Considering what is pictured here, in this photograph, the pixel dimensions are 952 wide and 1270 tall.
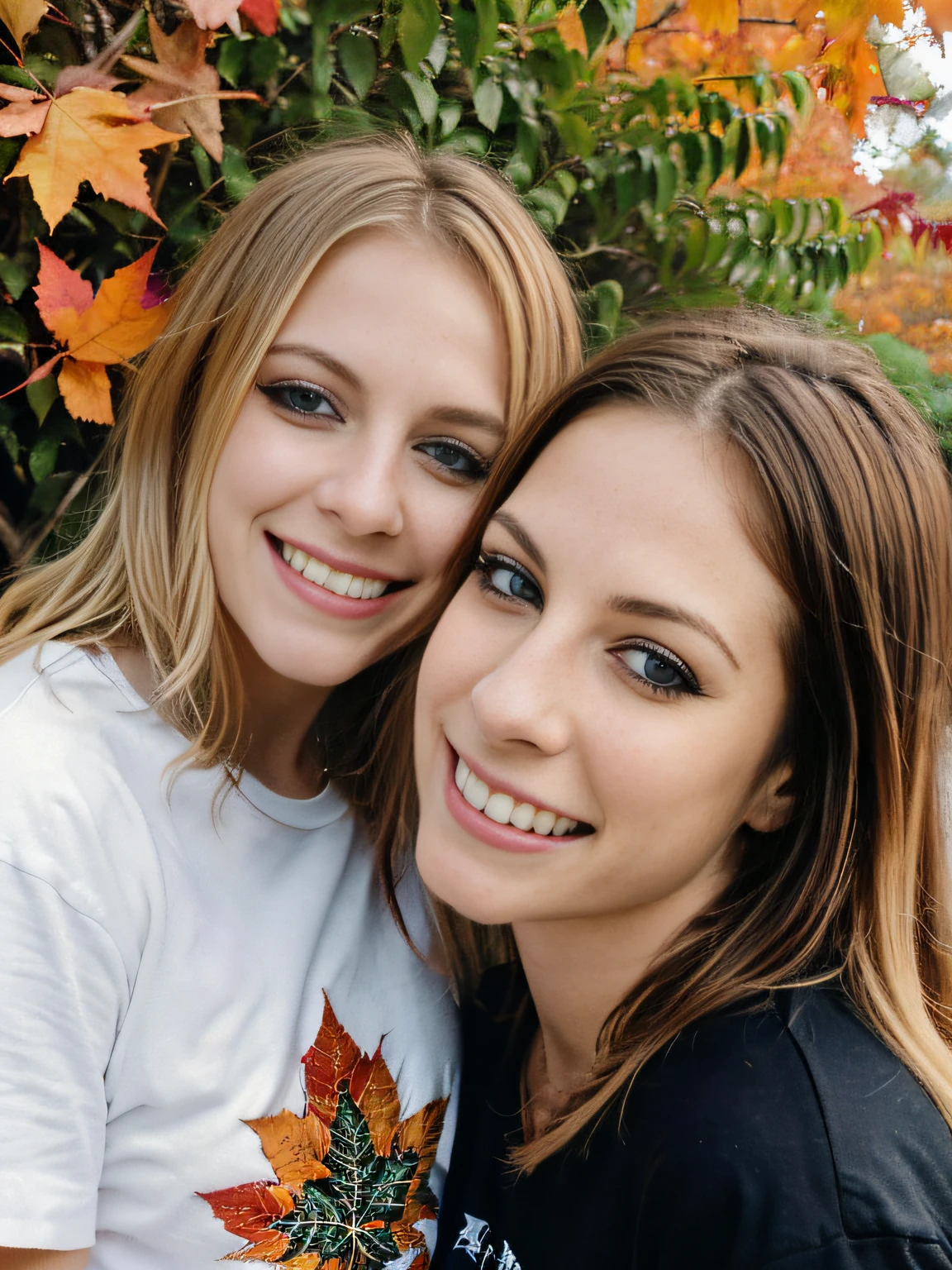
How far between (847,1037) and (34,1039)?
1123 millimetres

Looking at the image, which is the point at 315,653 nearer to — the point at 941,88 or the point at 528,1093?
the point at 528,1093

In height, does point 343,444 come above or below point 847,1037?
above

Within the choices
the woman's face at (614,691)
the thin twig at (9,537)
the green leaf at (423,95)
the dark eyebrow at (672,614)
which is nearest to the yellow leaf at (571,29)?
the green leaf at (423,95)

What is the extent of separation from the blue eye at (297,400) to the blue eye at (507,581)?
39 centimetres

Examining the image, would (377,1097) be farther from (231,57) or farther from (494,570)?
(231,57)

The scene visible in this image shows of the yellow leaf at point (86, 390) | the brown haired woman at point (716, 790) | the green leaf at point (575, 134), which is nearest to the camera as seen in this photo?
the brown haired woman at point (716, 790)

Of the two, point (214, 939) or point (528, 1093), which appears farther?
point (528, 1093)

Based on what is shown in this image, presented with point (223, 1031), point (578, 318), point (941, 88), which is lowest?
point (223, 1031)

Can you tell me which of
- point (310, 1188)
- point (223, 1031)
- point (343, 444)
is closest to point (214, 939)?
point (223, 1031)

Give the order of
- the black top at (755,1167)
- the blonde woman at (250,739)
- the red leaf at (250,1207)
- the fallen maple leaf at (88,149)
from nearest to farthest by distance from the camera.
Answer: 1. the black top at (755,1167)
2. the blonde woman at (250,739)
3. the red leaf at (250,1207)
4. the fallen maple leaf at (88,149)

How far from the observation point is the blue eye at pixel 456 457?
186 cm

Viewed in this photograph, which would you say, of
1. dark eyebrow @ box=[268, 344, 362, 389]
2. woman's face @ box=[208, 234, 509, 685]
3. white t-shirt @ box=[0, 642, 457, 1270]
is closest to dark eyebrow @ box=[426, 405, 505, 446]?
woman's face @ box=[208, 234, 509, 685]

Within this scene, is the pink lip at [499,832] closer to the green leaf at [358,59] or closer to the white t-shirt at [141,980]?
the white t-shirt at [141,980]

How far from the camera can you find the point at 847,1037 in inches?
59.9
